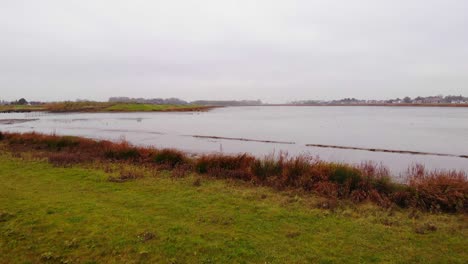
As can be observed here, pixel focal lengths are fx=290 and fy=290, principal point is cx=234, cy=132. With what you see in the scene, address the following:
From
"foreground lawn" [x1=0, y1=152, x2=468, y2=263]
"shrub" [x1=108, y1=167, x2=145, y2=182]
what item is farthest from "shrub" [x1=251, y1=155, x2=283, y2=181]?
"shrub" [x1=108, y1=167, x2=145, y2=182]

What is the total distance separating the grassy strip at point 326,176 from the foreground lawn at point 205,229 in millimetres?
857

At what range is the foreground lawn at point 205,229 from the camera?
4.60m

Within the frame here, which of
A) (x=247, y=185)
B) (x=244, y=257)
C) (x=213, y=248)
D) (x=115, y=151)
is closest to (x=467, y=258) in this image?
(x=244, y=257)

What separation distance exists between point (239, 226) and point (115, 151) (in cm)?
1042

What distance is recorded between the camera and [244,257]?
4.54 meters

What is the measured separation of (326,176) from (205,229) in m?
5.27

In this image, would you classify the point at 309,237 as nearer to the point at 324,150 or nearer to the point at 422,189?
the point at 422,189

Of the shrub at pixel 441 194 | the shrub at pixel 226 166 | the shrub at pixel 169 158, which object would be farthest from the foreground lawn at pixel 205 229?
the shrub at pixel 169 158

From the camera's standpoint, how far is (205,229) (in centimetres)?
559

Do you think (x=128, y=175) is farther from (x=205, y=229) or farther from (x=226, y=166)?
(x=205, y=229)

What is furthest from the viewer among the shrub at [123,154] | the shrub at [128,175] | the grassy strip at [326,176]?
the shrub at [123,154]

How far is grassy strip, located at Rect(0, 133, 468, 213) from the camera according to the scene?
766cm

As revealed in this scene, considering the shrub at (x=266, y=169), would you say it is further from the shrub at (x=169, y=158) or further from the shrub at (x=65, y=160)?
the shrub at (x=65, y=160)

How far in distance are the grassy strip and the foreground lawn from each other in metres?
0.86
